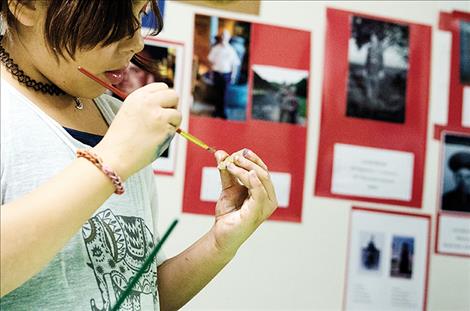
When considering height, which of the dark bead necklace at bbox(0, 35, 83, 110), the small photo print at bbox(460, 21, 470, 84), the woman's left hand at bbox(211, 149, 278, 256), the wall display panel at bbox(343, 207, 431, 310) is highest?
the small photo print at bbox(460, 21, 470, 84)

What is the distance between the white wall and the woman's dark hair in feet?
2.23

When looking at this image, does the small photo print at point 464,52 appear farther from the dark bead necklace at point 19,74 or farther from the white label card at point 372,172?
the dark bead necklace at point 19,74

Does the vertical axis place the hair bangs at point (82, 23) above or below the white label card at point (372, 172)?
above

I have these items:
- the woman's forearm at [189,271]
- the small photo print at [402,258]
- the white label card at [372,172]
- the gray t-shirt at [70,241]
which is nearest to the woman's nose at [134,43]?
→ the gray t-shirt at [70,241]

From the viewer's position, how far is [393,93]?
1.51 meters

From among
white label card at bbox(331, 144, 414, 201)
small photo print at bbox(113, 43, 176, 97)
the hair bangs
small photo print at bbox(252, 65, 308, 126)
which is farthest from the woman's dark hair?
white label card at bbox(331, 144, 414, 201)

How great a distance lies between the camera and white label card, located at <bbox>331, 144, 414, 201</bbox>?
1.46 metres

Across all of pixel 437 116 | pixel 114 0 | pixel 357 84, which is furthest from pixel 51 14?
pixel 437 116

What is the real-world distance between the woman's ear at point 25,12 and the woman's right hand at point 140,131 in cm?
14

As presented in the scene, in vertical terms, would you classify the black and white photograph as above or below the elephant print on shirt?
above

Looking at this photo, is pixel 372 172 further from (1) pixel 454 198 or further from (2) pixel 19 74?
(2) pixel 19 74

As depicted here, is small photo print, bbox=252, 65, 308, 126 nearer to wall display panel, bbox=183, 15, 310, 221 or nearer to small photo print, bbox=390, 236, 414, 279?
wall display panel, bbox=183, 15, 310, 221

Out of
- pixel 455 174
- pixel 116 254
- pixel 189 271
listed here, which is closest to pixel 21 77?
pixel 116 254

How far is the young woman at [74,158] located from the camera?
56cm
